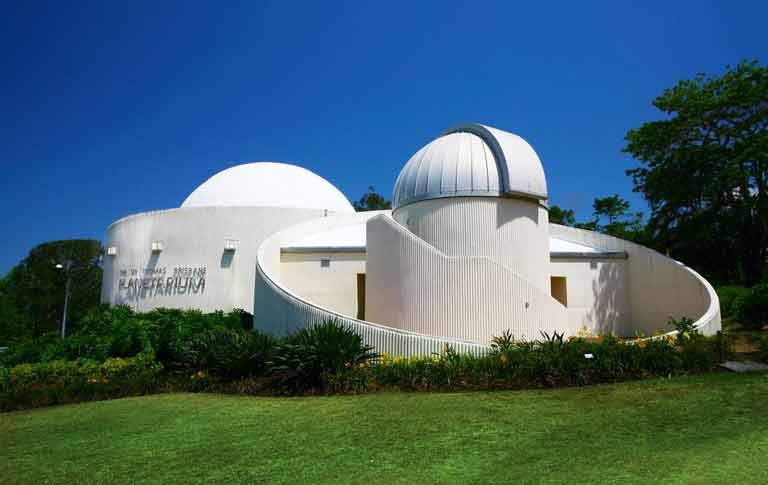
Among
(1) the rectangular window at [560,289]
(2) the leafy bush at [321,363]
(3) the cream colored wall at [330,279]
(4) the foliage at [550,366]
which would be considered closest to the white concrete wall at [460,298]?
(4) the foliage at [550,366]

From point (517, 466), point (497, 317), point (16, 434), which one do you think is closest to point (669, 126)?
point (497, 317)

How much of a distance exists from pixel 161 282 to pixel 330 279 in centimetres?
837

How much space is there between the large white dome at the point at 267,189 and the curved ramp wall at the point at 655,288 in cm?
1268

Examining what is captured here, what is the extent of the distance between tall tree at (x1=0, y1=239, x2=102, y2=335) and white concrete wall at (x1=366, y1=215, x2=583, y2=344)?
38.1 meters

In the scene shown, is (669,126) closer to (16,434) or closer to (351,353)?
(351,353)

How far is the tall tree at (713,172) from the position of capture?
18516 mm

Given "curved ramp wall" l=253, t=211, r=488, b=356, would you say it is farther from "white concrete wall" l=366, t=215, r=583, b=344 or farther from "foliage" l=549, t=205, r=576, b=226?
"foliage" l=549, t=205, r=576, b=226

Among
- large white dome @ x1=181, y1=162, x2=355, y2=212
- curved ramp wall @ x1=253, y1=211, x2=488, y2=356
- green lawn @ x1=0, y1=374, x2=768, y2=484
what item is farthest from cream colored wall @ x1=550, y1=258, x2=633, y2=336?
large white dome @ x1=181, y1=162, x2=355, y2=212

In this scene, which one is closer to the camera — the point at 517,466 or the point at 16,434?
the point at 517,466

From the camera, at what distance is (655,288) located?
55.1 feet

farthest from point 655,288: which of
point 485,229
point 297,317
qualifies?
point 297,317

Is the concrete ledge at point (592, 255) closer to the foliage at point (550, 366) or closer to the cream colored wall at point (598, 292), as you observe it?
the cream colored wall at point (598, 292)

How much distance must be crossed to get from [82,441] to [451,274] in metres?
8.36

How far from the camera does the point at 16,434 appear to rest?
7797 mm
